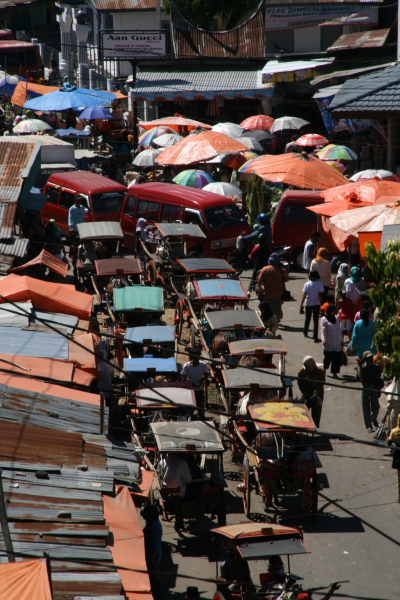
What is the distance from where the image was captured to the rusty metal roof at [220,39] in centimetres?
3456

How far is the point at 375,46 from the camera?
29281 millimetres

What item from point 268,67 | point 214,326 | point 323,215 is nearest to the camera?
point 214,326

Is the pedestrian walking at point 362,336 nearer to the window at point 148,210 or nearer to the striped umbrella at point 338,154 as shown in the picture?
the window at point 148,210

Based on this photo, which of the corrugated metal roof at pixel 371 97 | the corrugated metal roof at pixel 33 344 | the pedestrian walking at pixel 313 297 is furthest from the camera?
the corrugated metal roof at pixel 371 97

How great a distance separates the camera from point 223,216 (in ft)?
62.8

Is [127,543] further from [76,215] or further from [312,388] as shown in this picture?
[76,215]

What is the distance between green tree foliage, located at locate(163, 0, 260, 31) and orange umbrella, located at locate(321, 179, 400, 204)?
2602 centimetres

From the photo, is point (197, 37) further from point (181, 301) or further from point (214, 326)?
point (214, 326)

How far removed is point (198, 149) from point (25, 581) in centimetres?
1876

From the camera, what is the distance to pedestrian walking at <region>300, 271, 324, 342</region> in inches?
590

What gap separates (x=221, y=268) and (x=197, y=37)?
22.7 m

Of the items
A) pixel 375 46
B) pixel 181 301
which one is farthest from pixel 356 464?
pixel 375 46

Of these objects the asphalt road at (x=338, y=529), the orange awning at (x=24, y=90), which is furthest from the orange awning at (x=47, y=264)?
the orange awning at (x=24, y=90)

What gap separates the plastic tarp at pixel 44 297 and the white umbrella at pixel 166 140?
48.3ft
